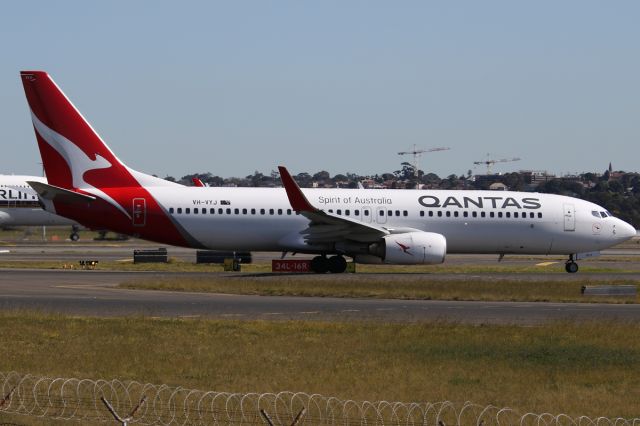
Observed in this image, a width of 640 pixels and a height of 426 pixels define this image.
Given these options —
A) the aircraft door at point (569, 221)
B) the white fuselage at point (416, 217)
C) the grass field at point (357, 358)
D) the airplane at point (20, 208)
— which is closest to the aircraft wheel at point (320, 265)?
the white fuselage at point (416, 217)

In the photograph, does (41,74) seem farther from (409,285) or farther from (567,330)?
(567,330)

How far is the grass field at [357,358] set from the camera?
18.4 meters

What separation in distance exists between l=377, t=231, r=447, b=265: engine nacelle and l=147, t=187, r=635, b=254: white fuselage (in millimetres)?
2711

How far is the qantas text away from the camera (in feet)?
161

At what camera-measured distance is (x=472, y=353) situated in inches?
897

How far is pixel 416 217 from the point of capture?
160ft

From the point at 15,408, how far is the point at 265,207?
3199 centimetres

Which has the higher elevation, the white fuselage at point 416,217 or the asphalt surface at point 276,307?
the white fuselage at point 416,217

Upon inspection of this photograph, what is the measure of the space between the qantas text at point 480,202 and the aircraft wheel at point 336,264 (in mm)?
4839

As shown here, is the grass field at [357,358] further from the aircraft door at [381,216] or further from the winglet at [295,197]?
the aircraft door at [381,216]

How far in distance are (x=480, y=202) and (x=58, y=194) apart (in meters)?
Answer: 19.6

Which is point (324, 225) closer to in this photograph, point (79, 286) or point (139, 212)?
point (139, 212)

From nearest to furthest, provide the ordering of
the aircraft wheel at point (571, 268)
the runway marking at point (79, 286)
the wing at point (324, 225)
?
the runway marking at point (79, 286)
the wing at point (324, 225)
the aircraft wheel at point (571, 268)

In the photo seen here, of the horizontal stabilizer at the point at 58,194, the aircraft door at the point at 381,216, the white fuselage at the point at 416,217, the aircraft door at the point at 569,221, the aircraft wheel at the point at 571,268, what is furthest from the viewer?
the aircraft wheel at the point at 571,268
